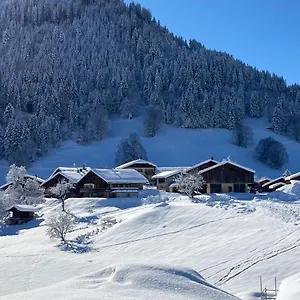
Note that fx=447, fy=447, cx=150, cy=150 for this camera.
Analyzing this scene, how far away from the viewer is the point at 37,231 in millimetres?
48719

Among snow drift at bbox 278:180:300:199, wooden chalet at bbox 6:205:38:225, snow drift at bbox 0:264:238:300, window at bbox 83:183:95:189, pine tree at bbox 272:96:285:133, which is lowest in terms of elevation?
wooden chalet at bbox 6:205:38:225

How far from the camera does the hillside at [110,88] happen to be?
130125 millimetres

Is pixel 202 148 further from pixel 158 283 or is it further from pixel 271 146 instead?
pixel 158 283

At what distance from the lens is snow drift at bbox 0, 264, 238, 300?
11.2 m

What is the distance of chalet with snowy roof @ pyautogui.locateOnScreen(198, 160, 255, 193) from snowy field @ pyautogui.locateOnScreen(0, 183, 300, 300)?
7.94 meters

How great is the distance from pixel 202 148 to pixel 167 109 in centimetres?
2593

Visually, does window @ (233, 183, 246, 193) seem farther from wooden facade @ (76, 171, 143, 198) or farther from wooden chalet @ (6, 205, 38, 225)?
wooden chalet @ (6, 205, 38, 225)

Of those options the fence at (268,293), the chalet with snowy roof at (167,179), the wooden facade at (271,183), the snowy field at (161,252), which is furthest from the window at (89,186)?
the fence at (268,293)

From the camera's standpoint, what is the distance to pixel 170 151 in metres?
120

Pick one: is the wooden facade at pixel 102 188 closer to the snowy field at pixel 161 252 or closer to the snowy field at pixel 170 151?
the snowy field at pixel 161 252

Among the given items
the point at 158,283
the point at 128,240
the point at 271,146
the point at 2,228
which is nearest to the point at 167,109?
the point at 271,146

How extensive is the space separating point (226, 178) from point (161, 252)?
104 feet

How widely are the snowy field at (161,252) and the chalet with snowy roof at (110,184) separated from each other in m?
7.90

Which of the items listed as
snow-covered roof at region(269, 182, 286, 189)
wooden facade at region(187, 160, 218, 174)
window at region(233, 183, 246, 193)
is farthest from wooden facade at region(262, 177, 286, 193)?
window at region(233, 183, 246, 193)
